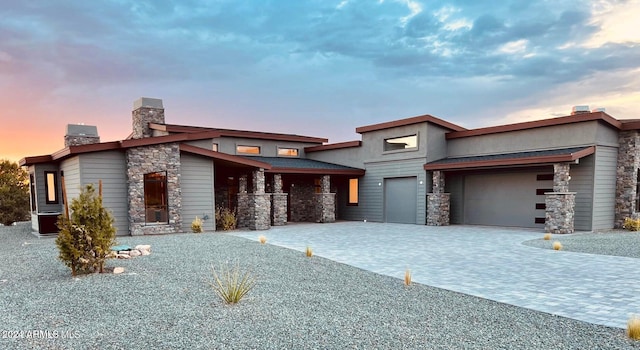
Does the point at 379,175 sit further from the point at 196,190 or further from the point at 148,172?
the point at 148,172

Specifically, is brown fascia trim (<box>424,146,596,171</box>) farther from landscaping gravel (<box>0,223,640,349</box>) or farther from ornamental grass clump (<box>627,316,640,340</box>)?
ornamental grass clump (<box>627,316,640,340</box>)

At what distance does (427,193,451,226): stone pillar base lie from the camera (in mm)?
16453

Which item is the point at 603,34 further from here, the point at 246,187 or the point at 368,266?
the point at 246,187

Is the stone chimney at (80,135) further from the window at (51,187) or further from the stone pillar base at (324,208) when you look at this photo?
the stone pillar base at (324,208)

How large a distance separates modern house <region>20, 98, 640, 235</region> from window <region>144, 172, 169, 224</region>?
0.13 feet

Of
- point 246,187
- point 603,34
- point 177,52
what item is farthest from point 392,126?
point 177,52

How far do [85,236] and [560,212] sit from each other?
49.3ft

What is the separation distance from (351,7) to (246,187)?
34.6 ft

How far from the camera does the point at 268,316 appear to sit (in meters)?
4.29

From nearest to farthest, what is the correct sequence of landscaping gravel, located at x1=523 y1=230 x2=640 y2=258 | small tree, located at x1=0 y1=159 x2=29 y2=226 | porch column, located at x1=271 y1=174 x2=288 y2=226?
landscaping gravel, located at x1=523 y1=230 x2=640 y2=258
porch column, located at x1=271 y1=174 x2=288 y2=226
small tree, located at x1=0 y1=159 x2=29 y2=226

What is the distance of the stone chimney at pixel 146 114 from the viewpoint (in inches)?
662

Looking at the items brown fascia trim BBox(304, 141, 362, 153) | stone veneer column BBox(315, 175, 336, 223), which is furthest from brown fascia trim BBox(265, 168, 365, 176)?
brown fascia trim BBox(304, 141, 362, 153)

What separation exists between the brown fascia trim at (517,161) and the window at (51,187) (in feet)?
55.9

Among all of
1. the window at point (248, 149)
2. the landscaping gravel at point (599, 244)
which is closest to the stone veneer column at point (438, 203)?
the landscaping gravel at point (599, 244)
